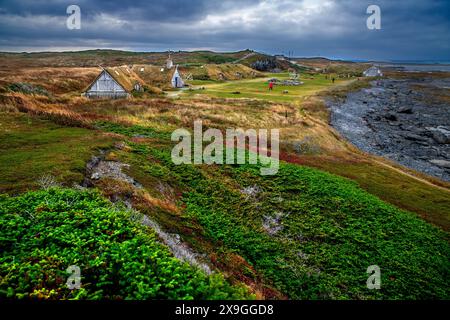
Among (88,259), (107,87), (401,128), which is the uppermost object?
(107,87)

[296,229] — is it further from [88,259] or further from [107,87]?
[107,87]

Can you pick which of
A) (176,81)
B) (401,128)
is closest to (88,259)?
(401,128)

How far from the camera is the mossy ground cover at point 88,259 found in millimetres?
7953

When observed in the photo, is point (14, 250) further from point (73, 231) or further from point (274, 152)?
point (274, 152)

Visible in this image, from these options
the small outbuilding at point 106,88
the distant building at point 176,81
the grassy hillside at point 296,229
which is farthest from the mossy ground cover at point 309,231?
the distant building at point 176,81

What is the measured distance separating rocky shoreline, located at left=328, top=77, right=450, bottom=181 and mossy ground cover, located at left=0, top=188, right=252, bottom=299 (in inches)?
1516

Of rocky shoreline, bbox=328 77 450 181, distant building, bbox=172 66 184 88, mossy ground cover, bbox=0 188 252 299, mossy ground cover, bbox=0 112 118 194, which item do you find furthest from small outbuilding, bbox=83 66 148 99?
mossy ground cover, bbox=0 188 252 299

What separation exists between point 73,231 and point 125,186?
7.01 meters

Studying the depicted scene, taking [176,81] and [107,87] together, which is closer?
[107,87]

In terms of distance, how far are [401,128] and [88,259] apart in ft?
213

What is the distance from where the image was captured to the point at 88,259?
905 cm

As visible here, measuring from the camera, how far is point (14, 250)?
30.6ft

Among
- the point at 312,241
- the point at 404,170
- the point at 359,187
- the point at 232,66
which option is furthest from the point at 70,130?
the point at 232,66

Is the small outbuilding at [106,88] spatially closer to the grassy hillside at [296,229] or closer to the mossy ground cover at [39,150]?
the mossy ground cover at [39,150]
